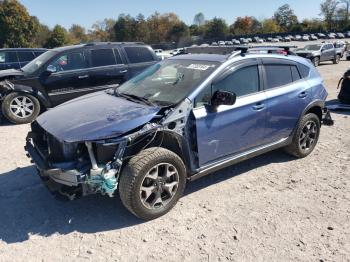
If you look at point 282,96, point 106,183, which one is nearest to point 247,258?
point 106,183

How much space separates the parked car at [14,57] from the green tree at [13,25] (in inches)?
1946

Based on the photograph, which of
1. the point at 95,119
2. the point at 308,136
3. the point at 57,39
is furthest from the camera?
the point at 57,39

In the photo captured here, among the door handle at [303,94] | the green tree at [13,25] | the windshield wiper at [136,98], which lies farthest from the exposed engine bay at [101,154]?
the green tree at [13,25]

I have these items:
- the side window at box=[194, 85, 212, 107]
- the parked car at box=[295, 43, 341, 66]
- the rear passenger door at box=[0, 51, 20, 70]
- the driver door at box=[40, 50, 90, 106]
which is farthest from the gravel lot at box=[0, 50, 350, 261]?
the parked car at box=[295, 43, 341, 66]

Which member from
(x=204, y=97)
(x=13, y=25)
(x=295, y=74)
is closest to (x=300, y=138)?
(x=295, y=74)

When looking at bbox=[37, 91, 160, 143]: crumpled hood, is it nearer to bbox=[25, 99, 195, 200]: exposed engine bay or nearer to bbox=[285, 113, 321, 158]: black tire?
bbox=[25, 99, 195, 200]: exposed engine bay

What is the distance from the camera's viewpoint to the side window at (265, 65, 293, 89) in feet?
16.1

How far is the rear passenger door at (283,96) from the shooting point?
4.89 metres

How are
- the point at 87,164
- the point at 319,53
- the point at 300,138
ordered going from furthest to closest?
the point at 319,53
the point at 300,138
the point at 87,164

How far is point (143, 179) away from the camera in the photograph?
12.0ft

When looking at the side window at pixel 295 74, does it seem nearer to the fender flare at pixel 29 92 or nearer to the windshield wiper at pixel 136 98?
the windshield wiper at pixel 136 98

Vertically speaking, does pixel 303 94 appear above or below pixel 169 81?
below

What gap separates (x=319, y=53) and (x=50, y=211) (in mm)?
22933

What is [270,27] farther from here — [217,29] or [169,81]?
[169,81]
